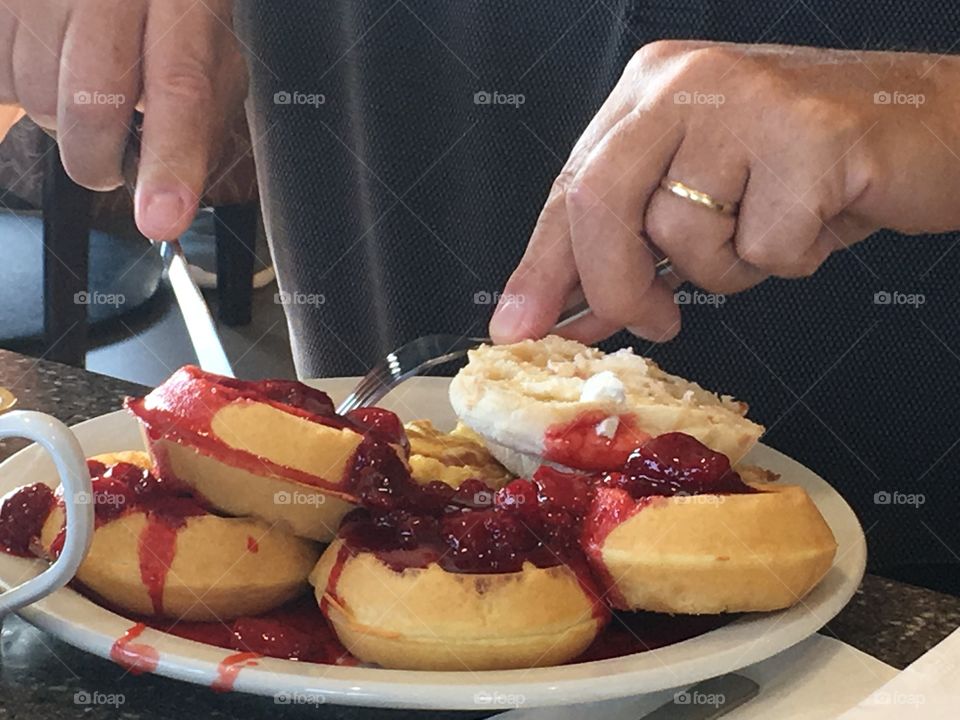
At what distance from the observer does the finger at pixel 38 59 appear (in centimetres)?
82

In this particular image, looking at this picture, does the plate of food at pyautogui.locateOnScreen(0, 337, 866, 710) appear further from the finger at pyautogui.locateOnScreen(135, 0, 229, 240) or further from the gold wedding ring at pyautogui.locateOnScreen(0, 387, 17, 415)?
the gold wedding ring at pyautogui.locateOnScreen(0, 387, 17, 415)

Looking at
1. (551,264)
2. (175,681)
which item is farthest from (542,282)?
(175,681)

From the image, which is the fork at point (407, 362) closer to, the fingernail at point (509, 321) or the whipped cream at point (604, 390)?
the fingernail at point (509, 321)

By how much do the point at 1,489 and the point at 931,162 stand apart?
633mm

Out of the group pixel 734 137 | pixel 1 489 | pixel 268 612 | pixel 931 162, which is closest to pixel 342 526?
pixel 268 612

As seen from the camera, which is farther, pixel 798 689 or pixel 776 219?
pixel 776 219

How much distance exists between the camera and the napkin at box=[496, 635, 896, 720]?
587 millimetres

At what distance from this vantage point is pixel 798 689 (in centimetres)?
62

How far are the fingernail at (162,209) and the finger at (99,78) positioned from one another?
0.07 metres

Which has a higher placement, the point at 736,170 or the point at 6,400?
the point at 736,170

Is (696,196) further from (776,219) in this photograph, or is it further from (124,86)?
(124,86)

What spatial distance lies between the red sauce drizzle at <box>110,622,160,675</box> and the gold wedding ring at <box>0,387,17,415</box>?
451mm

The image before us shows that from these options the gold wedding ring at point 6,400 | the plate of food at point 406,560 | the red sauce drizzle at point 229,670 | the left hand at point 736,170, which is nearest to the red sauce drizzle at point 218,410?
the plate of food at point 406,560

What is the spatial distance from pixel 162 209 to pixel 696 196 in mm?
347
